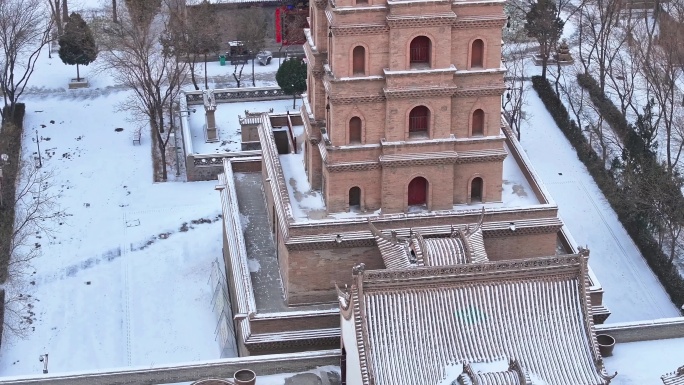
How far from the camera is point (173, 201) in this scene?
67750 mm

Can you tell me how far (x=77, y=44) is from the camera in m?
80.6

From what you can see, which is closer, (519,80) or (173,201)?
(173,201)

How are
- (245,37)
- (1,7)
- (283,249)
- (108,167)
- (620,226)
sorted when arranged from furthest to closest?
(245,37) → (1,7) → (108,167) → (620,226) → (283,249)

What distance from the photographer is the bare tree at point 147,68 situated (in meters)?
71.0

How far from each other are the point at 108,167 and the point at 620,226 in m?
30.7

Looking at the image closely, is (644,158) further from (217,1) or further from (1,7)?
(1,7)

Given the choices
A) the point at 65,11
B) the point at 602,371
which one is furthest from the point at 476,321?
the point at 65,11

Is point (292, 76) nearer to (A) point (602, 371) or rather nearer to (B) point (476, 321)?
(B) point (476, 321)

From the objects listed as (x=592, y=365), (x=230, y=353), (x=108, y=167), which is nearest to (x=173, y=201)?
(x=108, y=167)

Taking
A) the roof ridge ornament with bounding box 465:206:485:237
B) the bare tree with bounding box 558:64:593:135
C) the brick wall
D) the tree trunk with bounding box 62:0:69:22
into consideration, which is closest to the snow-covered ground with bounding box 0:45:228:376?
the brick wall

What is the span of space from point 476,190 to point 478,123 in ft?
10.4

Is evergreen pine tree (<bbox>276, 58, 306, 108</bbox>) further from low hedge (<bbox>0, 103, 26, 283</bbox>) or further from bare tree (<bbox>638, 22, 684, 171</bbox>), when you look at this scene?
bare tree (<bbox>638, 22, 684, 171</bbox>)

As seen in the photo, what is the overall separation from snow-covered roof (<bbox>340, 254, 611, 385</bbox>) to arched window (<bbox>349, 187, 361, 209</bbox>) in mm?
7574

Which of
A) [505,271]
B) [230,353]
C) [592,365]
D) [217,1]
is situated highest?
[217,1]
